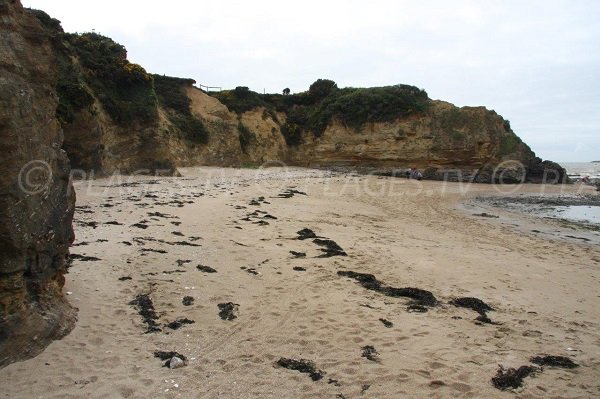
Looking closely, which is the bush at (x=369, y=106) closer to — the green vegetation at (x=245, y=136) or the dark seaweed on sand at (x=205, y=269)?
the green vegetation at (x=245, y=136)

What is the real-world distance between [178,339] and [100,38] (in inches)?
808

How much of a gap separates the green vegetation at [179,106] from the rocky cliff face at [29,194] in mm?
24741

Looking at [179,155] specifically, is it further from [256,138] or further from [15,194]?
[15,194]

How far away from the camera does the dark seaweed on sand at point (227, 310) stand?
4.96m

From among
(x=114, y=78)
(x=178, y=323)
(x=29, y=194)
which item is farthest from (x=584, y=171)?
(x=29, y=194)

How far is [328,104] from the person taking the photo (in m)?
38.2

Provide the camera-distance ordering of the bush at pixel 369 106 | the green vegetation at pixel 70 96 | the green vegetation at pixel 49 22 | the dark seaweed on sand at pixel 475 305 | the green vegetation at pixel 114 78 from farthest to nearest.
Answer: the bush at pixel 369 106
the green vegetation at pixel 114 78
the green vegetation at pixel 49 22
the green vegetation at pixel 70 96
the dark seaweed on sand at pixel 475 305

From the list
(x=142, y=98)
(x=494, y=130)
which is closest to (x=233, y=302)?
(x=142, y=98)

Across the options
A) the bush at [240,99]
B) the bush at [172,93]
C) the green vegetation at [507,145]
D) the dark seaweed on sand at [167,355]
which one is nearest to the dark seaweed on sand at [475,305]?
the dark seaweed on sand at [167,355]

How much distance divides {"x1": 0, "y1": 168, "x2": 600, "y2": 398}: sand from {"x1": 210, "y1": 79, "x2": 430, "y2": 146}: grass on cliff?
2654 cm

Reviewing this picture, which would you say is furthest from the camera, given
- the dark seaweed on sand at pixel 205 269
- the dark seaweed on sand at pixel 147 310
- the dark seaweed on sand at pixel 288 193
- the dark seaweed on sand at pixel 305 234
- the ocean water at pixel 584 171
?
the ocean water at pixel 584 171

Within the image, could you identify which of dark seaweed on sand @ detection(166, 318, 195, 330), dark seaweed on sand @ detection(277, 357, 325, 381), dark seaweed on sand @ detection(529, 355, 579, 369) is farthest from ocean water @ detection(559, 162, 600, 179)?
dark seaweed on sand @ detection(166, 318, 195, 330)

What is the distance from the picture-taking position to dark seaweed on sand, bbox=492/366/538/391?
3740 mm

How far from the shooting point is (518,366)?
4.07 metres
